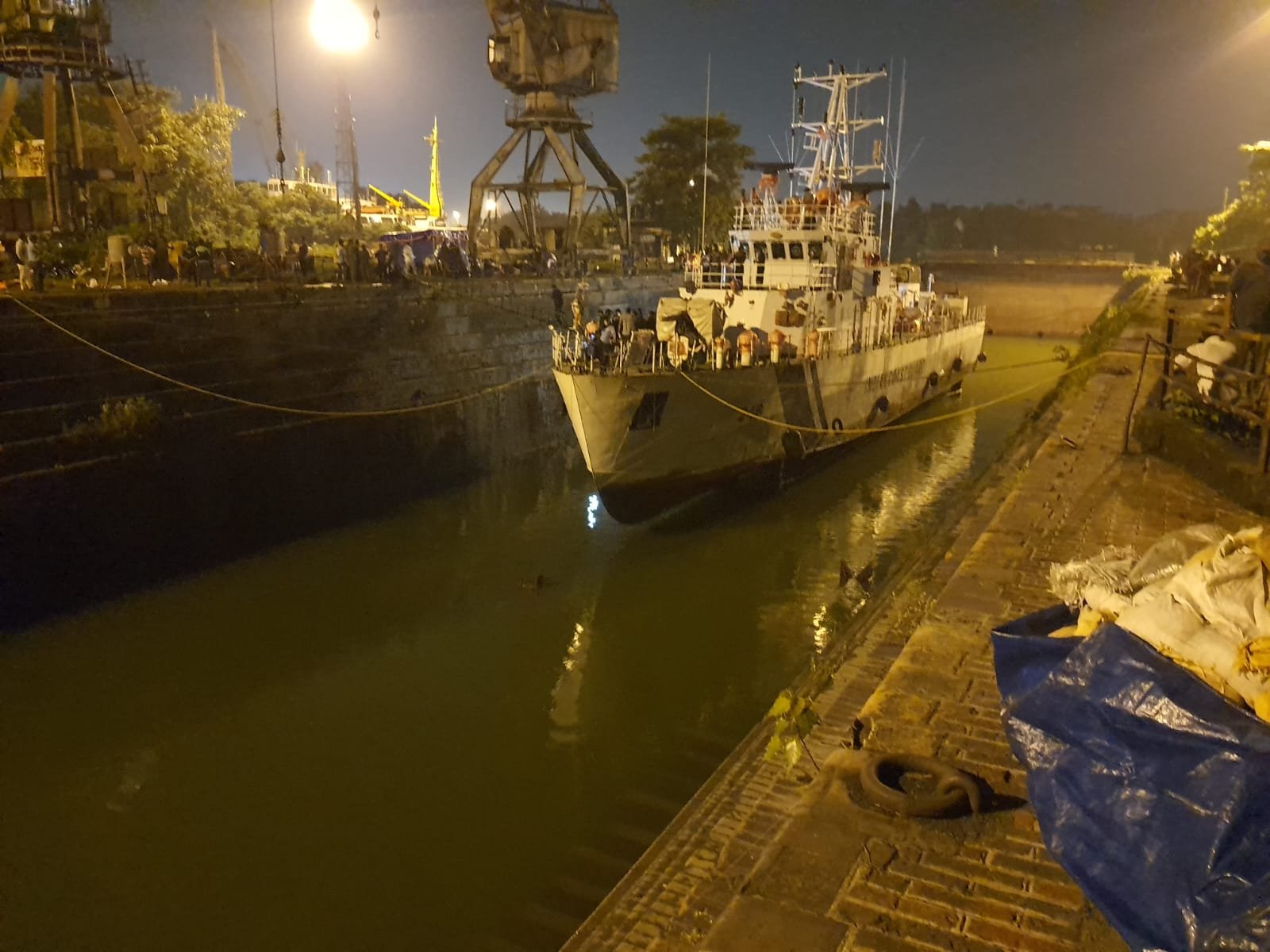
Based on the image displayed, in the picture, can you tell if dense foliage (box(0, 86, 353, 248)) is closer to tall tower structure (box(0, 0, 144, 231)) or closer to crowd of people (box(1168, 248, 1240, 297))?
tall tower structure (box(0, 0, 144, 231))

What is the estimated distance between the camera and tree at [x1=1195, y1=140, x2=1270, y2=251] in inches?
1590

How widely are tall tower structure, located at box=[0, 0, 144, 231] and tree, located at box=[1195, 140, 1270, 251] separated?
44.9 m

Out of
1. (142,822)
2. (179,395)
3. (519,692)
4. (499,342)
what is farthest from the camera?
(499,342)

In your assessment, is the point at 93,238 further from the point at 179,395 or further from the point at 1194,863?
the point at 1194,863

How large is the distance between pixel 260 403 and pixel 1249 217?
46.2 metres

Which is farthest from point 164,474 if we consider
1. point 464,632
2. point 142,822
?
point 142,822

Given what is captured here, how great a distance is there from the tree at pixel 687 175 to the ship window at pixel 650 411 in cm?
3524

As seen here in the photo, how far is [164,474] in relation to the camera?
591 inches

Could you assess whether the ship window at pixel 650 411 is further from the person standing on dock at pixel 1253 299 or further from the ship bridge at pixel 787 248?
the person standing on dock at pixel 1253 299

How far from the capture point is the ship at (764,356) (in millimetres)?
16281

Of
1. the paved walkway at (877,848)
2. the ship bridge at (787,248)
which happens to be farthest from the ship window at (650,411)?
the paved walkway at (877,848)

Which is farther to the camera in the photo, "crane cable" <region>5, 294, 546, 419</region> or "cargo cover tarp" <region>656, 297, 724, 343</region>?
"cargo cover tarp" <region>656, 297, 724, 343</region>

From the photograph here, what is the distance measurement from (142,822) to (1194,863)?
921 centimetres

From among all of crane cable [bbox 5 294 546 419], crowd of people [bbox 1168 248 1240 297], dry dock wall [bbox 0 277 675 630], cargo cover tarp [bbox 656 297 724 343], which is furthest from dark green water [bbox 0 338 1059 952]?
crowd of people [bbox 1168 248 1240 297]
